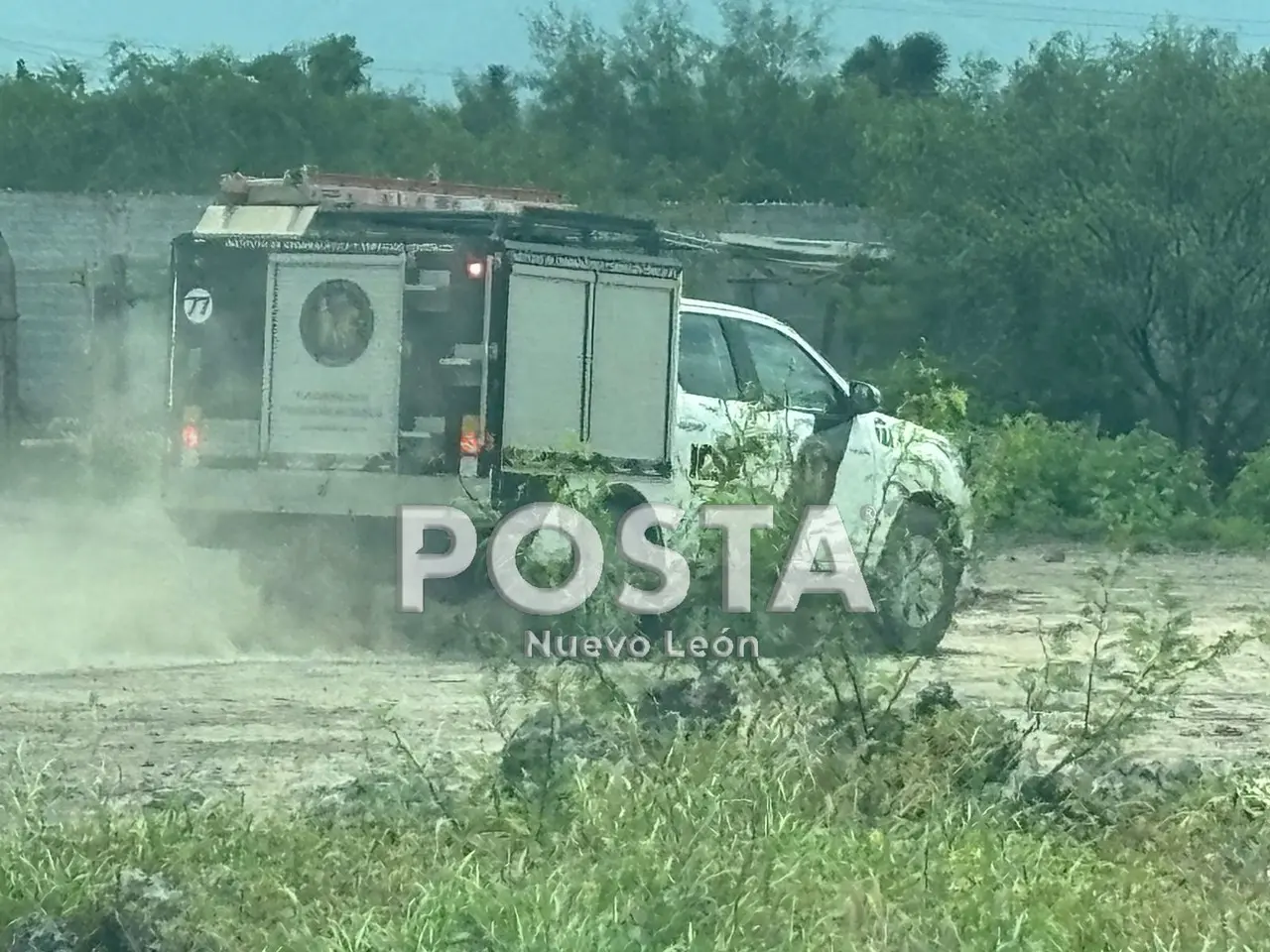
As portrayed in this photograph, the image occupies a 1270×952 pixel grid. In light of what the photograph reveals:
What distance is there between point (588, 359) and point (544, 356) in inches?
10.9

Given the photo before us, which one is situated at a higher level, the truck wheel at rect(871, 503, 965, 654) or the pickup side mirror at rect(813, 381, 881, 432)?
the pickup side mirror at rect(813, 381, 881, 432)

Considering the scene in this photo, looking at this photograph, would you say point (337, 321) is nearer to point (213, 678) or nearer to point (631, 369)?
point (631, 369)

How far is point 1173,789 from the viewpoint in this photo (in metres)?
7.30

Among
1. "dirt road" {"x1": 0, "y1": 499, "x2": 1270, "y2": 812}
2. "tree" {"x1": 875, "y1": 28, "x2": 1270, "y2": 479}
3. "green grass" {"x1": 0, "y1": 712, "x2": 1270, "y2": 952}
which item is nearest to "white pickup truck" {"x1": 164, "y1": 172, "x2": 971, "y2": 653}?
"dirt road" {"x1": 0, "y1": 499, "x2": 1270, "y2": 812}

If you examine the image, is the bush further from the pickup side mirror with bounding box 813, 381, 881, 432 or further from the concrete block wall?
the pickup side mirror with bounding box 813, 381, 881, 432

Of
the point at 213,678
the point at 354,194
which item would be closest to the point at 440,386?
the point at 354,194

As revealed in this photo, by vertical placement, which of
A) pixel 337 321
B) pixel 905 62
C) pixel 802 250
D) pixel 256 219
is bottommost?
pixel 337 321

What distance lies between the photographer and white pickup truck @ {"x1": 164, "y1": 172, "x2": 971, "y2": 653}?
11430 millimetres

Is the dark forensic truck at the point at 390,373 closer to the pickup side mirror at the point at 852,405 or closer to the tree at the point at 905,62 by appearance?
the pickup side mirror at the point at 852,405

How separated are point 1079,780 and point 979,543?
9.15ft

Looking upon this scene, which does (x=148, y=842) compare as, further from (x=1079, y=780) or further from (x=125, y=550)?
(x=125, y=550)

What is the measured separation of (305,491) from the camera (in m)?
11.7

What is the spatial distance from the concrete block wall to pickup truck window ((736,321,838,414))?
1311cm

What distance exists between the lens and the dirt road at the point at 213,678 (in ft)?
27.2
